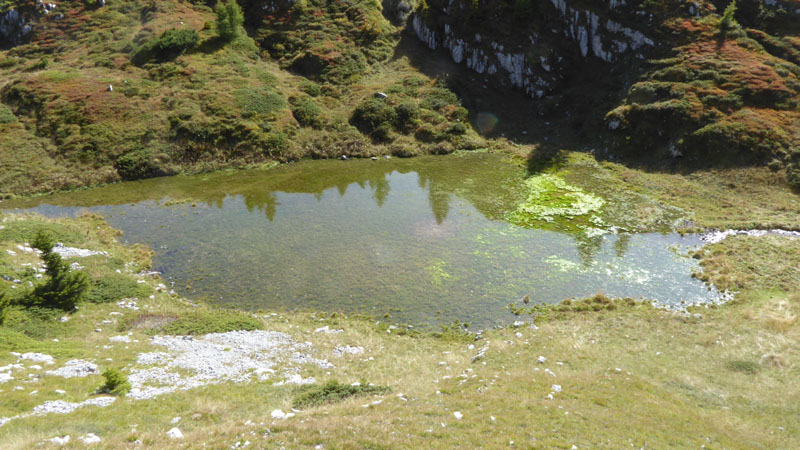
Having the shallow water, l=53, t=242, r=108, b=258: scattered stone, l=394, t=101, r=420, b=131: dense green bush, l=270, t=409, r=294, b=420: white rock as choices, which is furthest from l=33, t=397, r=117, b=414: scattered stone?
l=394, t=101, r=420, b=131: dense green bush

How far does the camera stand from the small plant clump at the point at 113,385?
1839cm

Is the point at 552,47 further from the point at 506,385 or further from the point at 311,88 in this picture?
the point at 506,385

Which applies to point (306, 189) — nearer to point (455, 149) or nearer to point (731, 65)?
point (455, 149)

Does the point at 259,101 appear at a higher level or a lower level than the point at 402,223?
higher

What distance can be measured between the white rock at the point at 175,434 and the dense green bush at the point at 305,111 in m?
56.6

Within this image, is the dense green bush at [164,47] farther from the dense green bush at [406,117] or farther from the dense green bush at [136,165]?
the dense green bush at [406,117]

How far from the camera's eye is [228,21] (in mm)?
75875

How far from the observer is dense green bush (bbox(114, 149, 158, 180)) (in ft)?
179

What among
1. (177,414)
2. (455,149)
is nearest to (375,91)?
(455,149)

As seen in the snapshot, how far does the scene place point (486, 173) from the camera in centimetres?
5709

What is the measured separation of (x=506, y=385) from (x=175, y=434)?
46.0ft

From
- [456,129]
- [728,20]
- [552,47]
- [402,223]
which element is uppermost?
[728,20]

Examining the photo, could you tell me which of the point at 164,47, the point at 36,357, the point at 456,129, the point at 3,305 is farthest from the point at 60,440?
the point at 164,47

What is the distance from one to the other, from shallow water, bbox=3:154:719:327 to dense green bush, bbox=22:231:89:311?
698cm
